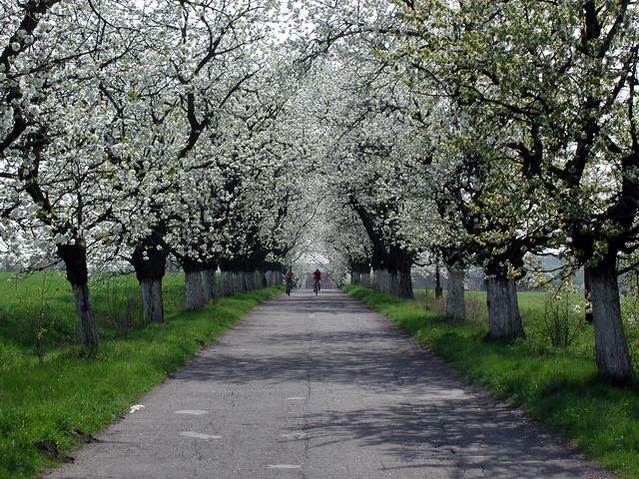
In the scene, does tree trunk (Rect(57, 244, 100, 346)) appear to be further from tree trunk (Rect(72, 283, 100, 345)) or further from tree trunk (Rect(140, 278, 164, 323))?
tree trunk (Rect(140, 278, 164, 323))

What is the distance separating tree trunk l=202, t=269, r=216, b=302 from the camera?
133ft

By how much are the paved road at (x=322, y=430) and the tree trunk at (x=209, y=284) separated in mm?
20316

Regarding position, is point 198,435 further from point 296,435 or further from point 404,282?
point 404,282

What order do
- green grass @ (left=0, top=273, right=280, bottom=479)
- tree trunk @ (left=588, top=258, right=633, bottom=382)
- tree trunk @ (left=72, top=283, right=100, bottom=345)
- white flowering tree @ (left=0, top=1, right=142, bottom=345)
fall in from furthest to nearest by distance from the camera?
tree trunk @ (left=72, top=283, right=100, bottom=345) → tree trunk @ (left=588, top=258, right=633, bottom=382) → white flowering tree @ (left=0, top=1, right=142, bottom=345) → green grass @ (left=0, top=273, right=280, bottom=479)

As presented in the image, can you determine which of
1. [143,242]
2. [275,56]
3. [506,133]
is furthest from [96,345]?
[275,56]

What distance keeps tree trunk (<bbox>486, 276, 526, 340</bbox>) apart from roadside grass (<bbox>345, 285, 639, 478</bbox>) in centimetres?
47

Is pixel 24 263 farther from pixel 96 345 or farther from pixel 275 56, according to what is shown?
pixel 275 56

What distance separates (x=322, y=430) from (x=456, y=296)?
17.8m

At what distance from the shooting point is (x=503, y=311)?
70.9 ft

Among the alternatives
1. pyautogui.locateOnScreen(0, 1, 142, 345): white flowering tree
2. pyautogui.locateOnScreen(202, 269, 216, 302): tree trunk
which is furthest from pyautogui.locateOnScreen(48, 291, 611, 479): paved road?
pyautogui.locateOnScreen(202, 269, 216, 302): tree trunk

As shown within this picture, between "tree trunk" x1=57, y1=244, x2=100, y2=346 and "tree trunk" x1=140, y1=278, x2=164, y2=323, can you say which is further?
→ "tree trunk" x1=140, y1=278, x2=164, y2=323

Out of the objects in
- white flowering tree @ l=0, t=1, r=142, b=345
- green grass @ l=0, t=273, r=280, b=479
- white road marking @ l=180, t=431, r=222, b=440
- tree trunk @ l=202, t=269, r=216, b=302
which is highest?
white flowering tree @ l=0, t=1, r=142, b=345

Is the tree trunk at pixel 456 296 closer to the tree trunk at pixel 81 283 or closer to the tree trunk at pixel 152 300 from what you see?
the tree trunk at pixel 152 300

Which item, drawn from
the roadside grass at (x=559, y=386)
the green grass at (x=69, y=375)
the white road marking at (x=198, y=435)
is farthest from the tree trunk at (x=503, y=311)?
the white road marking at (x=198, y=435)
